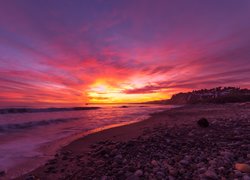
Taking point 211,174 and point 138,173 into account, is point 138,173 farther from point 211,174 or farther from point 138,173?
point 211,174

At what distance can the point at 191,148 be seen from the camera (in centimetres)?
480

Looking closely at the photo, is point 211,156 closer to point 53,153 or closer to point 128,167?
point 128,167

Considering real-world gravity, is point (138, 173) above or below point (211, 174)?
below

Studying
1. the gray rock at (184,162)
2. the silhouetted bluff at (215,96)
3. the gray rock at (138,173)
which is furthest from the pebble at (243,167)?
the silhouetted bluff at (215,96)

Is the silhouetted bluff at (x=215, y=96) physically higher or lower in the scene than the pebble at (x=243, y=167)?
higher

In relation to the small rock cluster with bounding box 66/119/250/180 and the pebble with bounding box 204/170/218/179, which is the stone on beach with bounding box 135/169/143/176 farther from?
the pebble with bounding box 204/170/218/179

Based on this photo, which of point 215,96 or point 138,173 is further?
point 215,96

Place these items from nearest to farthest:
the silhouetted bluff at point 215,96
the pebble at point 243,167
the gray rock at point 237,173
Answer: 1. the gray rock at point 237,173
2. the pebble at point 243,167
3. the silhouetted bluff at point 215,96

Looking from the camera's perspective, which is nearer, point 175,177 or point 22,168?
point 175,177

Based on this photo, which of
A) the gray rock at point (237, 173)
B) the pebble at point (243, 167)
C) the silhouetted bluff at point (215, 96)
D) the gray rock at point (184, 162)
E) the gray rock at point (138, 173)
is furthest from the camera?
the silhouetted bluff at point (215, 96)

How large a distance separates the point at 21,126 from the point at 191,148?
12566 mm

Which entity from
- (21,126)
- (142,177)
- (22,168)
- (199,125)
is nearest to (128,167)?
(142,177)

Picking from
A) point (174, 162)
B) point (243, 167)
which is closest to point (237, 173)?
point (243, 167)

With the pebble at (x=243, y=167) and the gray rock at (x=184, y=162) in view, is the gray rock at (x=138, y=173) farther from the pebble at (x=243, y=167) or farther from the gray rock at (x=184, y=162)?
the pebble at (x=243, y=167)
